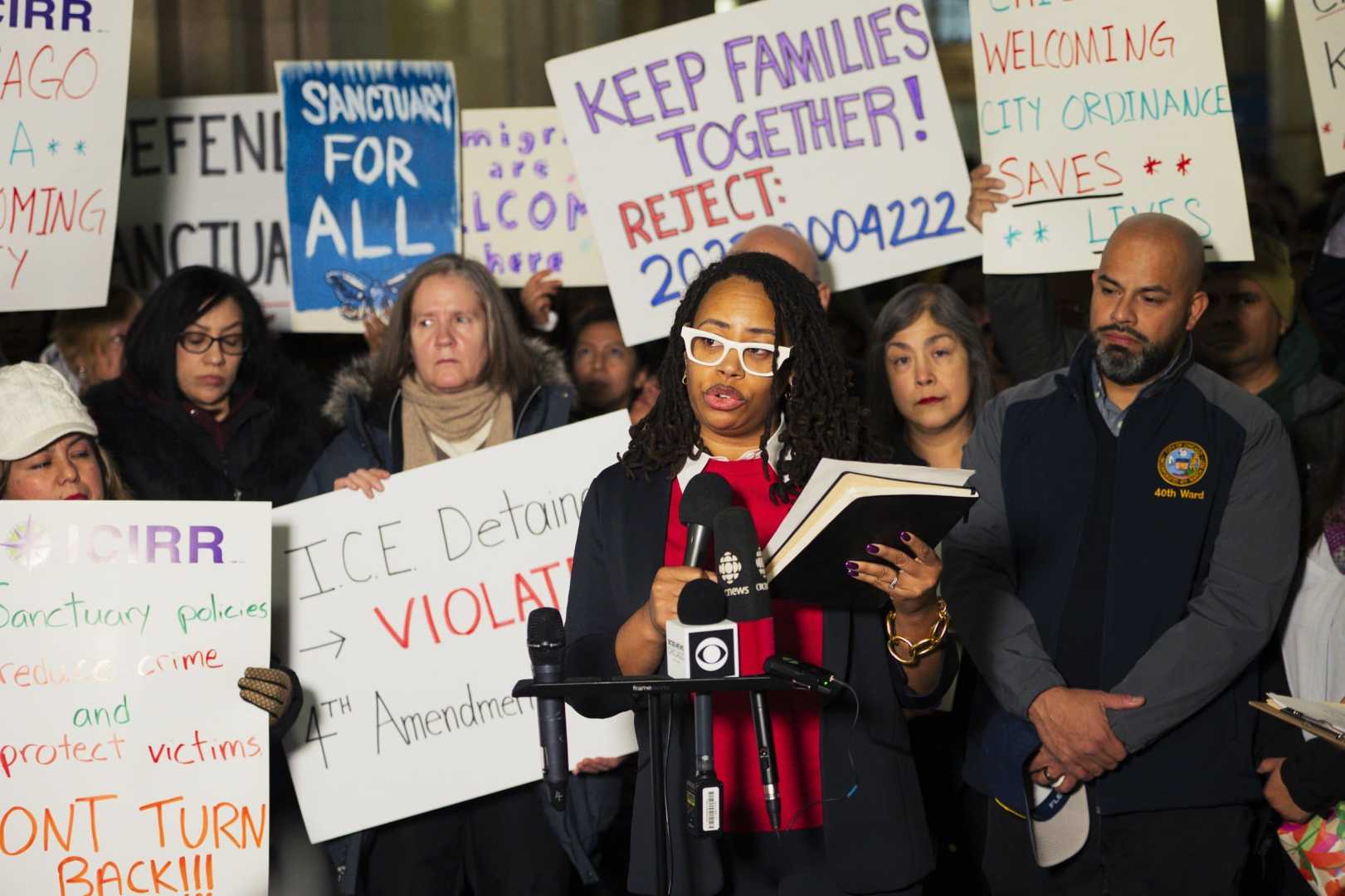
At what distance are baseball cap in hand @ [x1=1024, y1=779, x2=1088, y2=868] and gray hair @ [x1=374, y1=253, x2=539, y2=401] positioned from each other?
1616mm

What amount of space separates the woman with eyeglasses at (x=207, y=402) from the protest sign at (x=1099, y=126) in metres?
1.94

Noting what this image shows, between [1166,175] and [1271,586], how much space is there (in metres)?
1.43

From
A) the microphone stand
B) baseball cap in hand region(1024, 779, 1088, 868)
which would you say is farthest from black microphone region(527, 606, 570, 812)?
baseball cap in hand region(1024, 779, 1088, 868)

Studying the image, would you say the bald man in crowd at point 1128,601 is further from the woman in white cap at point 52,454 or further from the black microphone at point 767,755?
the woman in white cap at point 52,454

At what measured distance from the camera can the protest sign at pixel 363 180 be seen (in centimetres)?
492

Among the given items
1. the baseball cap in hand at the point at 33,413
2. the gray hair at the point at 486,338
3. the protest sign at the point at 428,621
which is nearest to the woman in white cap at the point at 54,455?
the baseball cap in hand at the point at 33,413

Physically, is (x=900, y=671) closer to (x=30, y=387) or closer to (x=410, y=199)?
(x=30, y=387)

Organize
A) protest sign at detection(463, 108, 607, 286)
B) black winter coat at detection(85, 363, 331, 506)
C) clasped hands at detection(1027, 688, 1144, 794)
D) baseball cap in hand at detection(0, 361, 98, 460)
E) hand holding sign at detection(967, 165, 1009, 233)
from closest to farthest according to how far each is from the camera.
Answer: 1. clasped hands at detection(1027, 688, 1144, 794)
2. baseball cap in hand at detection(0, 361, 98, 460)
3. black winter coat at detection(85, 363, 331, 506)
4. hand holding sign at detection(967, 165, 1009, 233)
5. protest sign at detection(463, 108, 607, 286)

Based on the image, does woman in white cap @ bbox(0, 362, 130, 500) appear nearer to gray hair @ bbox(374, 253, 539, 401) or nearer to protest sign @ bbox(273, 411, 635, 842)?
A: protest sign @ bbox(273, 411, 635, 842)

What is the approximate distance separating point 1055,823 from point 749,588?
1541 millimetres

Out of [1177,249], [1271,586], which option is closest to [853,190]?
[1177,249]

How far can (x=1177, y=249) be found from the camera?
3.48 metres

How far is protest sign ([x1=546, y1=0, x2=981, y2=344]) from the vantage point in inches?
178

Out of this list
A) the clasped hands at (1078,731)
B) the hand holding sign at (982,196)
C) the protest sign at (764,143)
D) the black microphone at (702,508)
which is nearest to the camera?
the black microphone at (702,508)
